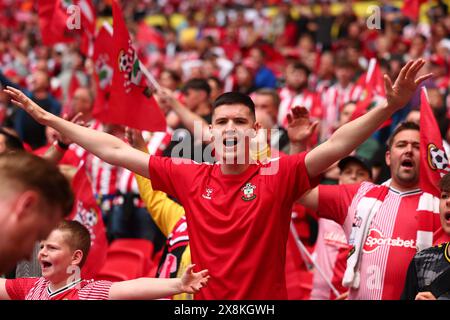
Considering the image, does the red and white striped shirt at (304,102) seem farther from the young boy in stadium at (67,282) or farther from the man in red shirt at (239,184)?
the young boy in stadium at (67,282)

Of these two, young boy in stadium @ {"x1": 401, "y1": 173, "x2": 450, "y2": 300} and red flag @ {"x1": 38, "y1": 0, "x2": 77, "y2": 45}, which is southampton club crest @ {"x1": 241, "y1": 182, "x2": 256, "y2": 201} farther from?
red flag @ {"x1": 38, "y1": 0, "x2": 77, "y2": 45}

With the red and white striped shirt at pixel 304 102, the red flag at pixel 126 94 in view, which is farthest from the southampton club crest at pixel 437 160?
the red and white striped shirt at pixel 304 102

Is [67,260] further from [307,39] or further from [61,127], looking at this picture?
[307,39]

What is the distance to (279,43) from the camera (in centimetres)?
1775

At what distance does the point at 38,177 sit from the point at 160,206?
282 centimetres

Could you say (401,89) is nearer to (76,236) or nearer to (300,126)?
(300,126)

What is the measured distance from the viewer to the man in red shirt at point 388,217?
512 cm

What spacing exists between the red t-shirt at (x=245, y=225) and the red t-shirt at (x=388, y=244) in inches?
33.0

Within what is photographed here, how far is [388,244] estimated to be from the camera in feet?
16.9

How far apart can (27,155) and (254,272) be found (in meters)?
1.71

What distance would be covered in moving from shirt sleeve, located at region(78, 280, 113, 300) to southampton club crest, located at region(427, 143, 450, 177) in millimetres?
2158
